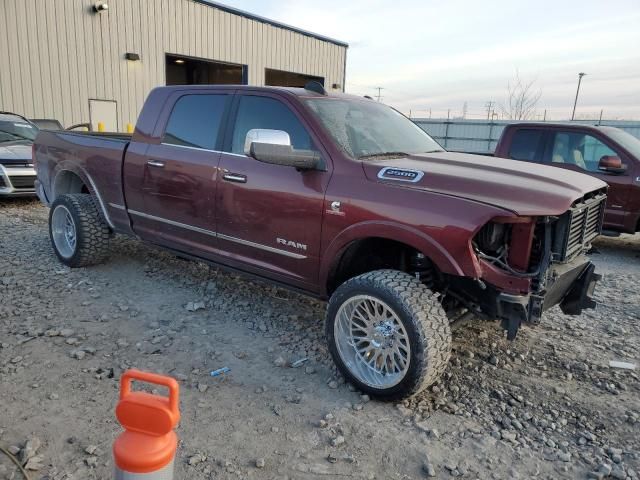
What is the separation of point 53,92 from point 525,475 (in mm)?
14742

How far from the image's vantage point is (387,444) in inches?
109

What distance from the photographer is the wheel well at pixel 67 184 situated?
5.78 metres

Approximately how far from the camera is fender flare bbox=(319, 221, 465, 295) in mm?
2967

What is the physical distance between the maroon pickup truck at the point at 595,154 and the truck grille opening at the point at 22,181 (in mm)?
7712

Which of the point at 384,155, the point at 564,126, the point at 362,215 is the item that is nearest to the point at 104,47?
the point at 564,126

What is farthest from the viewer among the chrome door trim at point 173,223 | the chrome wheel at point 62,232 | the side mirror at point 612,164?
the side mirror at point 612,164

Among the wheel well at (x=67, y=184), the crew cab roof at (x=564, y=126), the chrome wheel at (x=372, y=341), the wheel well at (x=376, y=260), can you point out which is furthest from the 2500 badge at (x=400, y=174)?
the crew cab roof at (x=564, y=126)

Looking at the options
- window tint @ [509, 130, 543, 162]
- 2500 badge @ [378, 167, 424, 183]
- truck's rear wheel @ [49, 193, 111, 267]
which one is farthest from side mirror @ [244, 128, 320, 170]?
window tint @ [509, 130, 543, 162]

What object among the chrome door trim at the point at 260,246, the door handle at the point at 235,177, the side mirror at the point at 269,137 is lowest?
the chrome door trim at the point at 260,246

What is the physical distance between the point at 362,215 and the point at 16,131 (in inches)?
361

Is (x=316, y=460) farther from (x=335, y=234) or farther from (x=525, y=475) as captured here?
(x=335, y=234)

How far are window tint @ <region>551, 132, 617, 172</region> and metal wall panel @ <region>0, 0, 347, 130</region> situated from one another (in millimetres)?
12518

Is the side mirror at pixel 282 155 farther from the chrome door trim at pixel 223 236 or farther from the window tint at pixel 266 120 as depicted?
the chrome door trim at pixel 223 236

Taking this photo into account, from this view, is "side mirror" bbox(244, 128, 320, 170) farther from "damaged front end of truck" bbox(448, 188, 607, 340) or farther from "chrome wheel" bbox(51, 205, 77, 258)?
"chrome wheel" bbox(51, 205, 77, 258)
